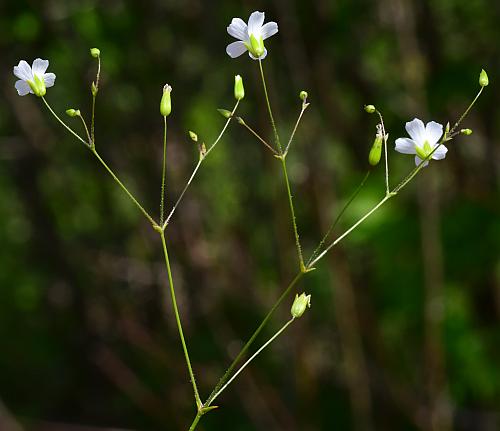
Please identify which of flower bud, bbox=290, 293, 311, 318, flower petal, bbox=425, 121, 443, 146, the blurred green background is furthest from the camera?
the blurred green background

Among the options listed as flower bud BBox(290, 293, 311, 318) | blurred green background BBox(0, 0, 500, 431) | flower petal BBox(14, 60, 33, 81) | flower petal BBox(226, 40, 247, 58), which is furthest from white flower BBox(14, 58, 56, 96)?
blurred green background BBox(0, 0, 500, 431)

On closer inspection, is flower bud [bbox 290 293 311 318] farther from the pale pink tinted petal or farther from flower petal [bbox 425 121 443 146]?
the pale pink tinted petal

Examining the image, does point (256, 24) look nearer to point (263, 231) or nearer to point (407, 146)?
point (407, 146)

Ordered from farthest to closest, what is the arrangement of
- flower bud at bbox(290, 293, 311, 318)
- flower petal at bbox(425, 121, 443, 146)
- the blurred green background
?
the blurred green background → flower petal at bbox(425, 121, 443, 146) → flower bud at bbox(290, 293, 311, 318)

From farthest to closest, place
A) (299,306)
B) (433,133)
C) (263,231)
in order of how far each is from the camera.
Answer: (263,231), (433,133), (299,306)

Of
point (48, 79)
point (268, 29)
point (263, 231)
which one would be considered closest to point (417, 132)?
point (268, 29)

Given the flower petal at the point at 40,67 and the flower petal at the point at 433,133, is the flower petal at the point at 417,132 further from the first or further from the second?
the flower petal at the point at 40,67

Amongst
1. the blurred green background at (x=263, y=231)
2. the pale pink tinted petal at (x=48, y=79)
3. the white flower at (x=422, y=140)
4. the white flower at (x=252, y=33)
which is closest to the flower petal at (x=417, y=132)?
the white flower at (x=422, y=140)
